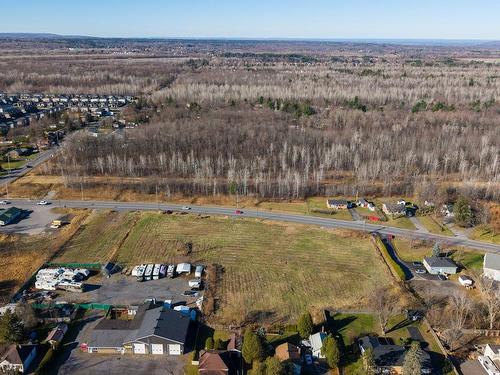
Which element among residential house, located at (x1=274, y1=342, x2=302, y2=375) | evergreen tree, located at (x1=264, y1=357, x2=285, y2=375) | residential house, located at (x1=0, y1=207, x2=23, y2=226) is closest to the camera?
evergreen tree, located at (x1=264, y1=357, x2=285, y2=375)

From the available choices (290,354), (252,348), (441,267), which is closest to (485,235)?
(441,267)

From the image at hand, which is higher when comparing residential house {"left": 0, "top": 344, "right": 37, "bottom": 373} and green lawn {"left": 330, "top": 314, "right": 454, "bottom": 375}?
residential house {"left": 0, "top": 344, "right": 37, "bottom": 373}

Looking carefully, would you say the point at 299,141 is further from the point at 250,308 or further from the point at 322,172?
the point at 250,308

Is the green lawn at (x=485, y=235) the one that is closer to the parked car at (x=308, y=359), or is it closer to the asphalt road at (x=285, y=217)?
the asphalt road at (x=285, y=217)

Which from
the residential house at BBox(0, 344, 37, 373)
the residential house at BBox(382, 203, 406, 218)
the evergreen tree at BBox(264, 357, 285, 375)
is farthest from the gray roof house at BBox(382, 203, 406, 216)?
the residential house at BBox(0, 344, 37, 373)

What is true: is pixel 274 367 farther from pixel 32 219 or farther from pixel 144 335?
pixel 32 219

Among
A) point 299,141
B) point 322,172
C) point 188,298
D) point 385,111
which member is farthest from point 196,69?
point 188,298

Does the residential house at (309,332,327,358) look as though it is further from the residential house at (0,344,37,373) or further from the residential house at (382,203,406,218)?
the residential house at (382,203,406,218)
